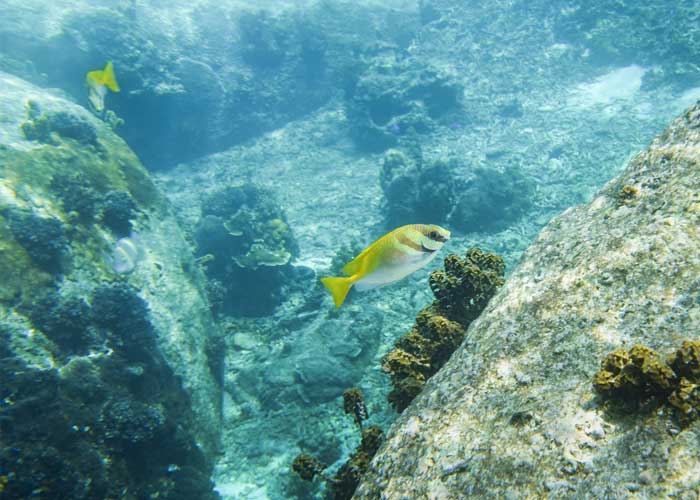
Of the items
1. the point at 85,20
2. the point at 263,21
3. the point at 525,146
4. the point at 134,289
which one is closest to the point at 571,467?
the point at 134,289

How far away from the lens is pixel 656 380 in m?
1.69

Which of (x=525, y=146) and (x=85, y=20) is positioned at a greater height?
(x=85, y=20)

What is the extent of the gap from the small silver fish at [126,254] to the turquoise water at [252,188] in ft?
0.20

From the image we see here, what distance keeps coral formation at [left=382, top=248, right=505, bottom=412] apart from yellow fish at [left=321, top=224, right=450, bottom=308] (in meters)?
0.88

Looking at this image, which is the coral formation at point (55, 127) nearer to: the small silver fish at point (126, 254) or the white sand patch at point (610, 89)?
the small silver fish at point (126, 254)

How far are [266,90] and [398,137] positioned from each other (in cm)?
779

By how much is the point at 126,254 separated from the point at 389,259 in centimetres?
582

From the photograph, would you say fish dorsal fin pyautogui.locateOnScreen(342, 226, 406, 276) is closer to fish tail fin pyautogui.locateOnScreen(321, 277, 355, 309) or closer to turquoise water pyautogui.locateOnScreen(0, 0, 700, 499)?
fish tail fin pyautogui.locateOnScreen(321, 277, 355, 309)

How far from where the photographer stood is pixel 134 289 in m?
6.41

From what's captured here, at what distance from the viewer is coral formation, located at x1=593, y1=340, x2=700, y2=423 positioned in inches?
65.3

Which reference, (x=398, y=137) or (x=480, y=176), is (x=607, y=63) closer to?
(x=398, y=137)

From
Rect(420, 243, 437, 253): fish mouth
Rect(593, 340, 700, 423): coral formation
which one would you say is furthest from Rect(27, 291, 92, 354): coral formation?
Rect(593, 340, 700, 423): coral formation

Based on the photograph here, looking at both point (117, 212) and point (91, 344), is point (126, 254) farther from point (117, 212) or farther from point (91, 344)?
point (91, 344)

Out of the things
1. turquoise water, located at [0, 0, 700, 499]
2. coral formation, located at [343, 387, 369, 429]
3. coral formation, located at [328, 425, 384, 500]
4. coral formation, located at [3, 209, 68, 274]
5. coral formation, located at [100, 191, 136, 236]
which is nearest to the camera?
coral formation, located at [328, 425, 384, 500]
